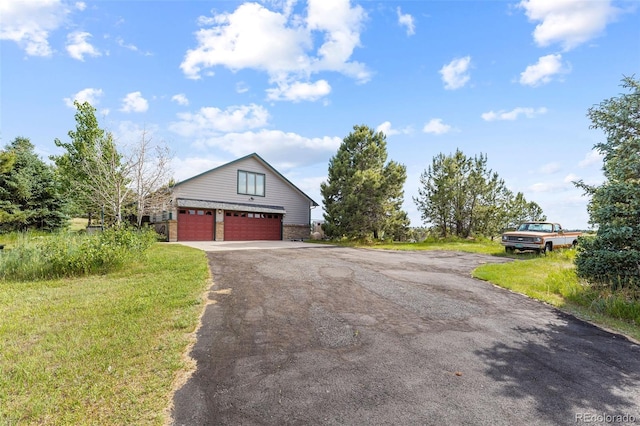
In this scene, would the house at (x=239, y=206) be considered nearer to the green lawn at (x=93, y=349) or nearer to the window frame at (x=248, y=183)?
the window frame at (x=248, y=183)

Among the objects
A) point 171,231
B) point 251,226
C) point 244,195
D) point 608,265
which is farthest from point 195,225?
point 608,265

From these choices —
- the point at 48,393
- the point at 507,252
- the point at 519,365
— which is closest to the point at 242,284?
the point at 48,393

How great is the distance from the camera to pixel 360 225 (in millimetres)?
21578

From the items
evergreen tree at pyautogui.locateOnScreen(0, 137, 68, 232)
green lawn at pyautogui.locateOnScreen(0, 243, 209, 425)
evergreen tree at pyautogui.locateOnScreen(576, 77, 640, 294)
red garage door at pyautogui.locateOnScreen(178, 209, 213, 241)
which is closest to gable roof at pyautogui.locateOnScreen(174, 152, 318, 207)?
red garage door at pyautogui.locateOnScreen(178, 209, 213, 241)

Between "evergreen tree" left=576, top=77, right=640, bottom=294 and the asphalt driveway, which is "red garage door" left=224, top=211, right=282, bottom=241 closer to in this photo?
the asphalt driveway

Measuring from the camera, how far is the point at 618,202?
6.46 m

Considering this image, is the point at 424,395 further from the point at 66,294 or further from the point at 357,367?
the point at 66,294

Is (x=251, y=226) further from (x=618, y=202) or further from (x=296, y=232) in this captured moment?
(x=618, y=202)

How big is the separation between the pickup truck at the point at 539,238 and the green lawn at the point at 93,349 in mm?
14763

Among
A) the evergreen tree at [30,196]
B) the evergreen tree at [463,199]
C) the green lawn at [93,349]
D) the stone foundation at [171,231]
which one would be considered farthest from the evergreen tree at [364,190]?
the evergreen tree at [30,196]

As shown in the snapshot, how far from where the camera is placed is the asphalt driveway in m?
2.75

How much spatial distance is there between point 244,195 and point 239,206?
113 centimetres

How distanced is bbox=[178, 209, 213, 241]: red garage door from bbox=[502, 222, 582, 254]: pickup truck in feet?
60.3

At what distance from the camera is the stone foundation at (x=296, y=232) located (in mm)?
25125
